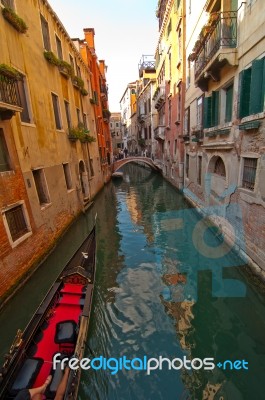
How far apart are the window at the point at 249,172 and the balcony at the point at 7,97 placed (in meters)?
5.99

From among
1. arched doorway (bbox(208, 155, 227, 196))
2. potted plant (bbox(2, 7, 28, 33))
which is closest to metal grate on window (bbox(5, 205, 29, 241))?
potted plant (bbox(2, 7, 28, 33))

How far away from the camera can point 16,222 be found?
234 inches

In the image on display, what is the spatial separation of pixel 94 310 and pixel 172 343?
6.13 ft

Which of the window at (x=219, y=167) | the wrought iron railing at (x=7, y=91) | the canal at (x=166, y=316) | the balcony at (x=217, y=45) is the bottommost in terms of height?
the canal at (x=166, y=316)

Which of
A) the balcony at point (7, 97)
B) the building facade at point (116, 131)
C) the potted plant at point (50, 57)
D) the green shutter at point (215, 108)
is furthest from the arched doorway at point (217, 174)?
the building facade at point (116, 131)

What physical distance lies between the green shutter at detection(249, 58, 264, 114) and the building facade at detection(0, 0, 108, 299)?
18.6ft

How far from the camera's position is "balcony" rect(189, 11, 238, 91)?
20.6 ft

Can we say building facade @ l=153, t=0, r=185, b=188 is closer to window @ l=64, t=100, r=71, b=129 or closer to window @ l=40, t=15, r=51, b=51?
window @ l=64, t=100, r=71, b=129

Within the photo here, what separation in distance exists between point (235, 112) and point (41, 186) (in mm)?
6715

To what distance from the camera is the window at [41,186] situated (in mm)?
7699

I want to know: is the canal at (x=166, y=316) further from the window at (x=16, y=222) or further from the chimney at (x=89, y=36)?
the chimney at (x=89, y=36)

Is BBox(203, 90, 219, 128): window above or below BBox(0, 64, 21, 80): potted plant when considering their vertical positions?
below

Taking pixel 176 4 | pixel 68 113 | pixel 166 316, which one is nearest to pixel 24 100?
pixel 68 113

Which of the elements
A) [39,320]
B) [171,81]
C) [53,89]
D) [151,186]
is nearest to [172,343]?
[39,320]
